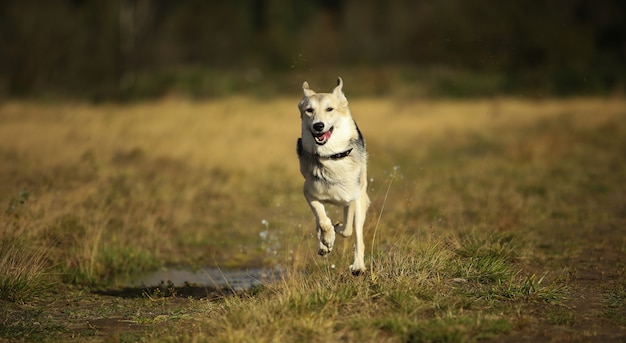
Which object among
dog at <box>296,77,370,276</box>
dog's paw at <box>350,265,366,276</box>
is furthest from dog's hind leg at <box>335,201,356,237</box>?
dog's paw at <box>350,265,366,276</box>

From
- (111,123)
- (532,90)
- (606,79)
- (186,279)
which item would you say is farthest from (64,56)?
(186,279)

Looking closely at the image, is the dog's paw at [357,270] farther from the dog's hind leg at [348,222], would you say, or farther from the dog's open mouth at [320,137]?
the dog's open mouth at [320,137]

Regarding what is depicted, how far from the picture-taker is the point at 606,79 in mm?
35906

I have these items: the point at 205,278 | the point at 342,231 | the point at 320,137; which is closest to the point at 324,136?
the point at 320,137

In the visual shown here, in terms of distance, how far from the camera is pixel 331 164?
7258 millimetres

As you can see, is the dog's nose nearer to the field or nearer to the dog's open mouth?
the dog's open mouth

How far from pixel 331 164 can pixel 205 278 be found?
2.50 m

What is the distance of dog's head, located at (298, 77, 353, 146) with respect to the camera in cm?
709

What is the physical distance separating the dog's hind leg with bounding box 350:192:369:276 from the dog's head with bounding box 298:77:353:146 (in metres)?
0.68

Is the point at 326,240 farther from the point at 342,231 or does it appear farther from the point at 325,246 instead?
the point at 342,231

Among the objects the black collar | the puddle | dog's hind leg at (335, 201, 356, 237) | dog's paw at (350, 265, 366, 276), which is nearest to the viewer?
dog's paw at (350, 265, 366, 276)

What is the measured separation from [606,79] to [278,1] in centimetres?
3070

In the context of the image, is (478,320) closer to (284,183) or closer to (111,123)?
(284,183)

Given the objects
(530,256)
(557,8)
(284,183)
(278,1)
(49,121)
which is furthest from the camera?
(278,1)
